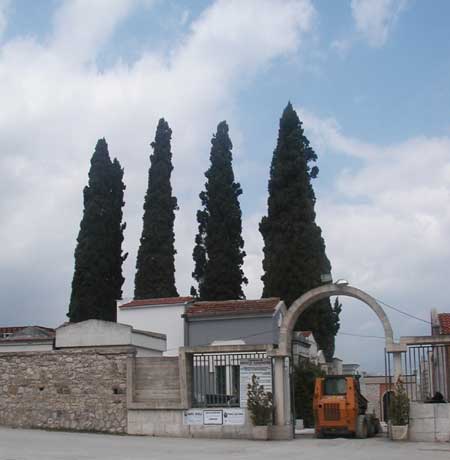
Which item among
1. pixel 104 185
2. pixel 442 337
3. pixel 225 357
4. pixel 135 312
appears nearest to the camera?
pixel 442 337

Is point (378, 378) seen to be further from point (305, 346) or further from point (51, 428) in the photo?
point (51, 428)

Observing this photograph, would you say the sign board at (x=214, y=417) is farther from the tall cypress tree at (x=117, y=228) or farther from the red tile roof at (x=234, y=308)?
the tall cypress tree at (x=117, y=228)

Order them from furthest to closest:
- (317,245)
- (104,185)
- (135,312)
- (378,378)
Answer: (378,378), (104,185), (317,245), (135,312)

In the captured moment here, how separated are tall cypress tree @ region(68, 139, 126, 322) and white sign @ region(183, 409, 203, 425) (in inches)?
889

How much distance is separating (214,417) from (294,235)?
75.3 feet

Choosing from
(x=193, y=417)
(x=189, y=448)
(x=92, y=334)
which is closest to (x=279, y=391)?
(x=193, y=417)

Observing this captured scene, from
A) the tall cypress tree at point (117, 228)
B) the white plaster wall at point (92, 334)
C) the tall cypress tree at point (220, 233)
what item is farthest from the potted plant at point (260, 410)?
the tall cypress tree at point (117, 228)

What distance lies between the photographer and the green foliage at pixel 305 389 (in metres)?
33.2

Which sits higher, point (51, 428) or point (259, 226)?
point (259, 226)

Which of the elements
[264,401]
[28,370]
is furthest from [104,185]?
[264,401]

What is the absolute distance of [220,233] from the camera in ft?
156

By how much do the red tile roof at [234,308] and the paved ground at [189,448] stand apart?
11.7m

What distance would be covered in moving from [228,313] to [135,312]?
547 cm

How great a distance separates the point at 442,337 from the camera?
22547 millimetres
